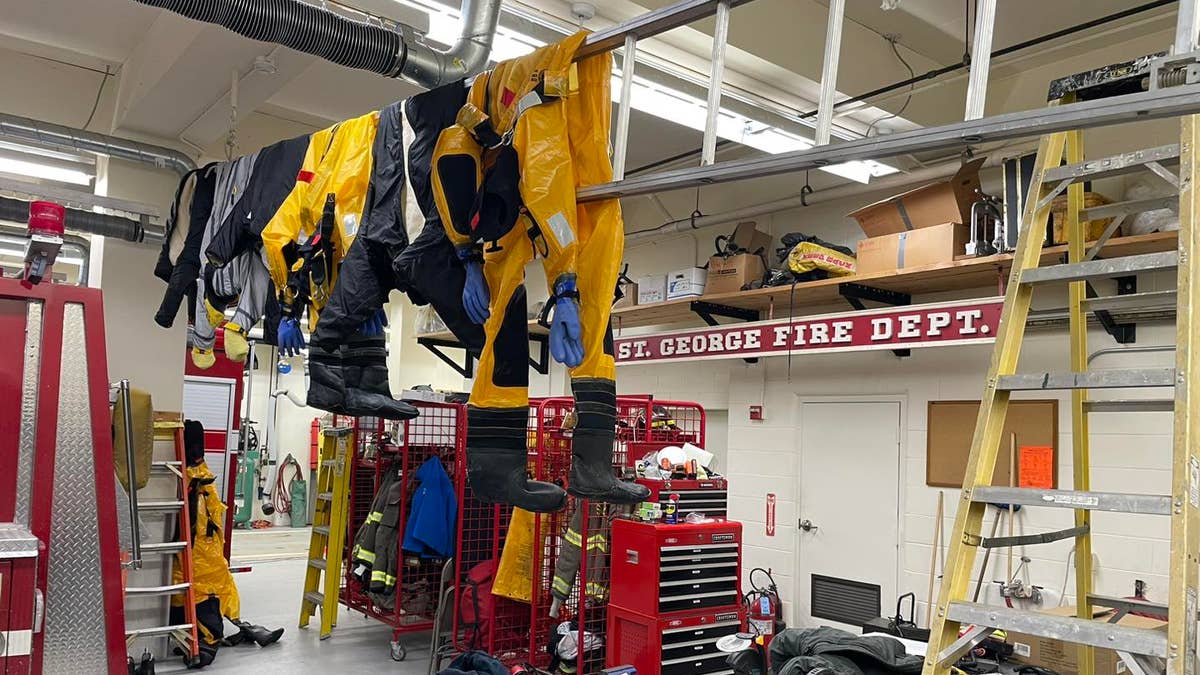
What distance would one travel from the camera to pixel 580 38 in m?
2.18

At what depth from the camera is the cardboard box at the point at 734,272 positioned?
269 inches

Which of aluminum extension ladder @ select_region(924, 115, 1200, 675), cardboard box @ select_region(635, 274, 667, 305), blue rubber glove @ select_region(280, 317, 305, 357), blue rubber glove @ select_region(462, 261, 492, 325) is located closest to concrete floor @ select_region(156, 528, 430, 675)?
blue rubber glove @ select_region(280, 317, 305, 357)

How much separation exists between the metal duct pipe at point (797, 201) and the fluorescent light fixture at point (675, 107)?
4.6 inches

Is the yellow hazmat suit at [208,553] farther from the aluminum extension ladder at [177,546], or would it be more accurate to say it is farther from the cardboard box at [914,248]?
the cardboard box at [914,248]

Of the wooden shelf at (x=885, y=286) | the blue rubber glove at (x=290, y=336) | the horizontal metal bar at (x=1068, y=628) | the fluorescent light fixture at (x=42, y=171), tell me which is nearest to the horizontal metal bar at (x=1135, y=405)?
the horizontal metal bar at (x=1068, y=628)

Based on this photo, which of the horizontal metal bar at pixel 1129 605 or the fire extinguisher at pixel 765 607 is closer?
the horizontal metal bar at pixel 1129 605

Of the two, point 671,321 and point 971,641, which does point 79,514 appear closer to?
point 971,641

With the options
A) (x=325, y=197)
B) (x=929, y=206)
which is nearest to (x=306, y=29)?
(x=325, y=197)

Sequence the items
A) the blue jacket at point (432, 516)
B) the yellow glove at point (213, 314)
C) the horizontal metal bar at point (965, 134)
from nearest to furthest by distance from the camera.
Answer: the horizontal metal bar at point (965, 134) → the yellow glove at point (213, 314) → the blue jacket at point (432, 516)

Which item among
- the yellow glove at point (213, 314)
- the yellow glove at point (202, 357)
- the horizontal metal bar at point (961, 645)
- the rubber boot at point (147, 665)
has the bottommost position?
the rubber boot at point (147, 665)

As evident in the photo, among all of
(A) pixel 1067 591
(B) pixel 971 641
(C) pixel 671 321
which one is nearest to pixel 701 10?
(B) pixel 971 641

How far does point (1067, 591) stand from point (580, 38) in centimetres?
487

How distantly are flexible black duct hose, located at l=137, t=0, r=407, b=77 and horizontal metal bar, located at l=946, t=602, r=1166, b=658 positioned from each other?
10.8ft

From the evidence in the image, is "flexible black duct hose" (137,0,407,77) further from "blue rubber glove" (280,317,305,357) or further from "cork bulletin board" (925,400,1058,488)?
"cork bulletin board" (925,400,1058,488)
